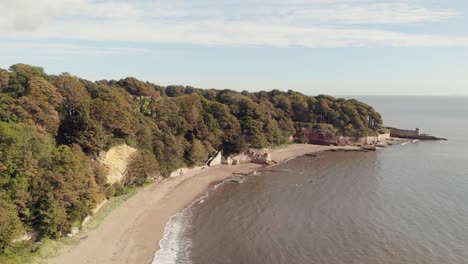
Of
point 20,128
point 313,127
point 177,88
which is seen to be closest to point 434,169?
point 313,127

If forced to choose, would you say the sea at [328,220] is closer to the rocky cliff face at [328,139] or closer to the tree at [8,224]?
the tree at [8,224]

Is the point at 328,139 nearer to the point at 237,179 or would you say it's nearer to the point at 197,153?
the point at 237,179

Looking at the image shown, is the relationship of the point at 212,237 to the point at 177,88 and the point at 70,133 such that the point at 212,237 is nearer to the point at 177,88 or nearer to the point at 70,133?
the point at 70,133

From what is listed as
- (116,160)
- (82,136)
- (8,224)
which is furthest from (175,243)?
(82,136)

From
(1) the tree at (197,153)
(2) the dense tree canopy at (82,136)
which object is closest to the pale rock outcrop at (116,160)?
(2) the dense tree canopy at (82,136)

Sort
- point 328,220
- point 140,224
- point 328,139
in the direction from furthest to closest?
point 328,139 < point 328,220 < point 140,224

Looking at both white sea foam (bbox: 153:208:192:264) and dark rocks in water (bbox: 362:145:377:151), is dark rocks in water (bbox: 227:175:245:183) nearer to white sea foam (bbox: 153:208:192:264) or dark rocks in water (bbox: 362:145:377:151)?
white sea foam (bbox: 153:208:192:264)

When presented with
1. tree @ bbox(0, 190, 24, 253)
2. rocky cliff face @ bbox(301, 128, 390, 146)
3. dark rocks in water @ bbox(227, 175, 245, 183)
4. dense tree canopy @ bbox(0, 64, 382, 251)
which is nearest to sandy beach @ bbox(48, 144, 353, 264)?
dark rocks in water @ bbox(227, 175, 245, 183)
